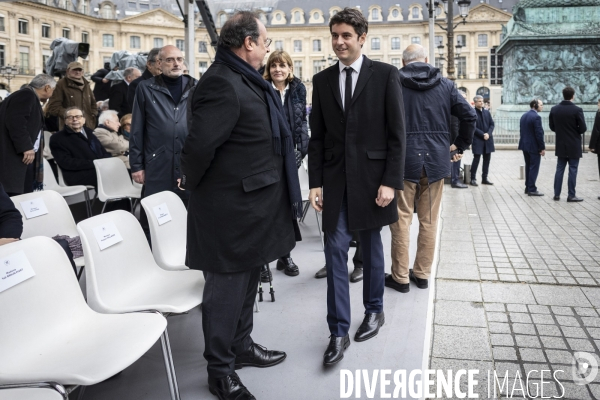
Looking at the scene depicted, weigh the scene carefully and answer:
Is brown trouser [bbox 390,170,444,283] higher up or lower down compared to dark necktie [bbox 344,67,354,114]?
lower down

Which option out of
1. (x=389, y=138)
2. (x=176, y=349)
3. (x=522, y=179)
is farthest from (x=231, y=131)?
(x=522, y=179)

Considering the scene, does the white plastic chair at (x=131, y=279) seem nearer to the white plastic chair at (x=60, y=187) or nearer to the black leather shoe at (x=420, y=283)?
the black leather shoe at (x=420, y=283)

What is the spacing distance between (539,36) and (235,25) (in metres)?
18.0

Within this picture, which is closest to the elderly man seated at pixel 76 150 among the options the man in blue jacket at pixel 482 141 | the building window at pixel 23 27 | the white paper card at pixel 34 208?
the white paper card at pixel 34 208

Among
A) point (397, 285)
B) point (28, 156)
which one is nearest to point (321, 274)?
point (397, 285)

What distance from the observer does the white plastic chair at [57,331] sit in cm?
231

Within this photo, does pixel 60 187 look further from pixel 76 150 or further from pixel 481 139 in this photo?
pixel 481 139

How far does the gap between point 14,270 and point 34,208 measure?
5.32 ft

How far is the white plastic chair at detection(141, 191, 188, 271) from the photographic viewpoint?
3.65 m

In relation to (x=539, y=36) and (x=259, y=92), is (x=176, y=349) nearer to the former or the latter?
(x=259, y=92)

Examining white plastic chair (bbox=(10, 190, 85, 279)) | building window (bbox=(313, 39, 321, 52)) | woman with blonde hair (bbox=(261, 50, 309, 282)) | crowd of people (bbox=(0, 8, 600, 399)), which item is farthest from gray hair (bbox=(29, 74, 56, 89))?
building window (bbox=(313, 39, 321, 52))

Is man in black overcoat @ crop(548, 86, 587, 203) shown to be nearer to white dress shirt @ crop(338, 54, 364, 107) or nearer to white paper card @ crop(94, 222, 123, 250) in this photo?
white dress shirt @ crop(338, 54, 364, 107)

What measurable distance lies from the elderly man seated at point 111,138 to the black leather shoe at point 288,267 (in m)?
3.50

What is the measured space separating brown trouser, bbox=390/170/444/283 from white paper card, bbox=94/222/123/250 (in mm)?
2219
